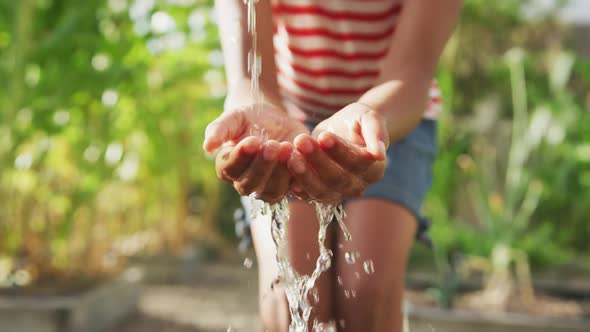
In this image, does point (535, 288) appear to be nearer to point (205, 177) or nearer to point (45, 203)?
point (45, 203)

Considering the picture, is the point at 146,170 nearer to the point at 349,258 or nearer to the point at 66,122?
the point at 66,122

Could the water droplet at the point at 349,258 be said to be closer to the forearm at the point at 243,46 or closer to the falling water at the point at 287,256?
the falling water at the point at 287,256

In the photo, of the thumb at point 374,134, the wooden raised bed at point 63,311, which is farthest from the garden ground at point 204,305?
the thumb at point 374,134

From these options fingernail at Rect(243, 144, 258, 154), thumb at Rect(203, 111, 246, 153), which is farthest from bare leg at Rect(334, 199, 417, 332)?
fingernail at Rect(243, 144, 258, 154)

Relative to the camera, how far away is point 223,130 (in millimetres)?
1001

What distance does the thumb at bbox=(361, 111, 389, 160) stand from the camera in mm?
967

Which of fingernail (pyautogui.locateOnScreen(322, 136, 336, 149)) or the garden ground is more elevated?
fingernail (pyautogui.locateOnScreen(322, 136, 336, 149))

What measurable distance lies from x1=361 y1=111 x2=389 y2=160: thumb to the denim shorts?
0.96 ft

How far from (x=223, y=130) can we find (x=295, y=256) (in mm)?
391

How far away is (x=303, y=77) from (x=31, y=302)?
184 centimetres

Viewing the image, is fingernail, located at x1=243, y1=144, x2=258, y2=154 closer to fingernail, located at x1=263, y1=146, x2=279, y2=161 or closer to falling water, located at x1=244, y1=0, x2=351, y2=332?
fingernail, located at x1=263, y1=146, x2=279, y2=161

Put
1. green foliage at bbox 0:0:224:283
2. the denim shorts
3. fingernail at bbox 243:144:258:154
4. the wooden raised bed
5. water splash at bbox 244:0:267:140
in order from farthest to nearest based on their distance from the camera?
green foliage at bbox 0:0:224:283 → the wooden raised bed → the denim shorts → water splash at bbox 244:0:267:140 → fingernail at bbox 243:144:258:154

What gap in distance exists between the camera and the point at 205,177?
5.22 m

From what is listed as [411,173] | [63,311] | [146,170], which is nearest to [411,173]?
[411,173]
